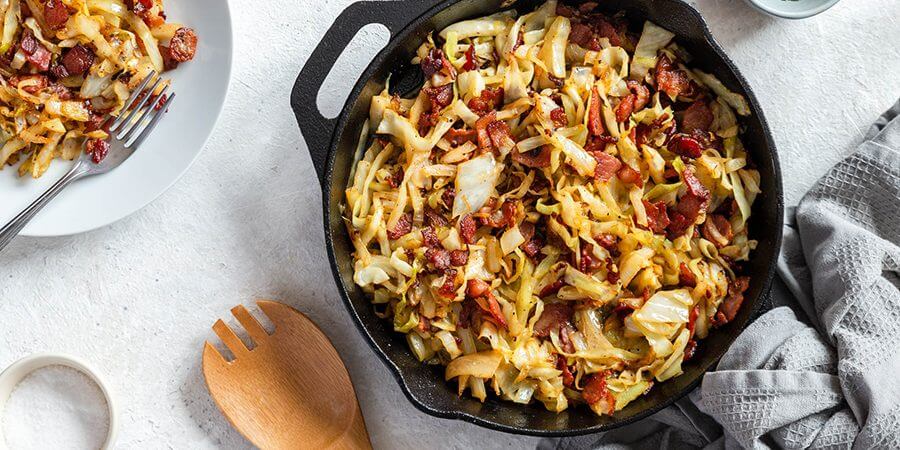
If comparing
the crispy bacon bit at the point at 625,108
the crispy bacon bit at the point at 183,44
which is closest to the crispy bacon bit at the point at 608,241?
the crispy bacon bit at the point at 625,108

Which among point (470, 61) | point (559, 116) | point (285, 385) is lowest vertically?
point (285, 385)

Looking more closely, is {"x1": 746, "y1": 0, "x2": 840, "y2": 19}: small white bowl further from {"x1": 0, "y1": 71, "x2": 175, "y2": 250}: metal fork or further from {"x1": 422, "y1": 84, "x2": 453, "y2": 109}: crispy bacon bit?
{"x1": 0, "y1": 71, "x2": 175, "y2": 250}: metal fork

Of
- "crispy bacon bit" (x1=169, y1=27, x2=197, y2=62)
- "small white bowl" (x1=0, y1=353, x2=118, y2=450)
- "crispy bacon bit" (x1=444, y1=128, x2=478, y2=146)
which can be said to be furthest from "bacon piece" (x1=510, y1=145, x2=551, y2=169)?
"small white bowl" (x1=0, y1=353, x2=118, y2=450)

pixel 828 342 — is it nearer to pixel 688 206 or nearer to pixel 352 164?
pixel 688 206

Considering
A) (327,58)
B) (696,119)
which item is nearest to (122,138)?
(327,58)

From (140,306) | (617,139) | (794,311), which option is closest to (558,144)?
(617,139)

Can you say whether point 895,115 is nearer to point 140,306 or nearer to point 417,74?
point 417,74
